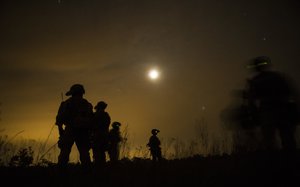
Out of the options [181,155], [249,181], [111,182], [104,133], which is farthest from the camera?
[181,155]

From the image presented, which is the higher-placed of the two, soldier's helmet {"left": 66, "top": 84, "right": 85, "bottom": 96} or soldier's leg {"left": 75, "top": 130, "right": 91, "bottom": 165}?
soldier's helmet {"left": 66, "top": 84, "right": 85, "bottom": 96}

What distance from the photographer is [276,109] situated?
7.07 meters

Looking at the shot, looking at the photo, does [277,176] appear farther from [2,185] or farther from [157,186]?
[2,185]

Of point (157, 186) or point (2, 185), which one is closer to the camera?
point (157, 186)

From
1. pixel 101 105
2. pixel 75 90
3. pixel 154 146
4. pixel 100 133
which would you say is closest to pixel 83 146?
pixel 75 90

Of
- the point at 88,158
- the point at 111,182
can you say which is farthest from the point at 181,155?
the point at 111,182

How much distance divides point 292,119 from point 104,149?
21.0ft

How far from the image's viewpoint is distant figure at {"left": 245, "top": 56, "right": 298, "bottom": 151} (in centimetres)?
708

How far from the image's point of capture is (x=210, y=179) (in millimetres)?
Result: 5137

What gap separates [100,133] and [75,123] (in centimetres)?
331

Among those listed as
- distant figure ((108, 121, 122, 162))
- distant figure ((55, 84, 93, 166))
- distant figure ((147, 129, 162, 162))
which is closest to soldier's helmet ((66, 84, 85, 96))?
distant figure ((55, 84, 93, 166))

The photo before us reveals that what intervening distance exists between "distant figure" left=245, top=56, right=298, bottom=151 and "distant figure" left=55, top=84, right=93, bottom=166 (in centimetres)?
433

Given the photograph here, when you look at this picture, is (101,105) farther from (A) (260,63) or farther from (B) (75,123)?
(A) (260,63)

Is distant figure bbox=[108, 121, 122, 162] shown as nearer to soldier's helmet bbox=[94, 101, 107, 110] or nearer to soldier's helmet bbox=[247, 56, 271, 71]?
soldier's helmet bbox=[94, 101, 107, 110]
